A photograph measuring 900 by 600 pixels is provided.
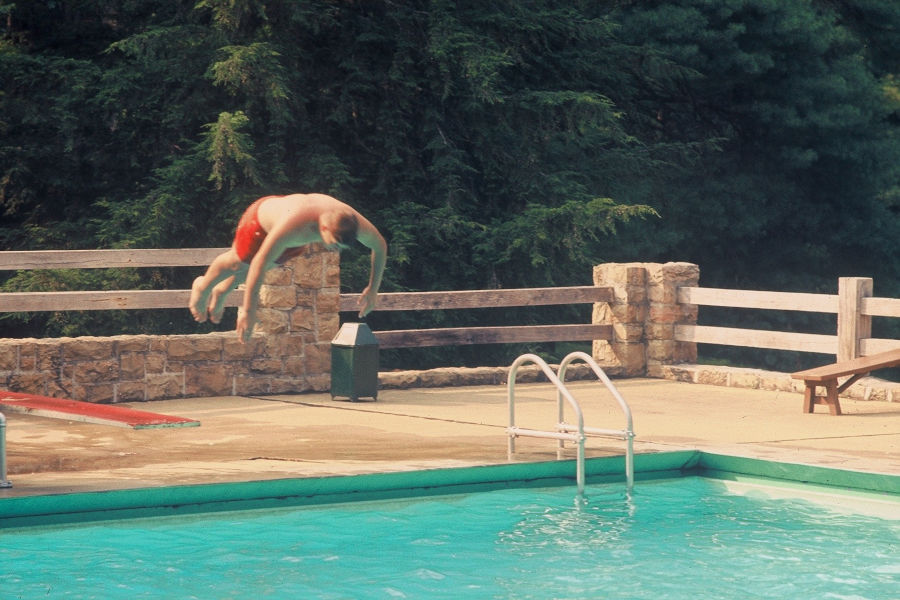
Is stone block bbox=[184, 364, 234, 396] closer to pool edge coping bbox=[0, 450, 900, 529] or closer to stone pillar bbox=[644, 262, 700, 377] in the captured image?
pool edge coping bbox=[0, 450, 900, 529]

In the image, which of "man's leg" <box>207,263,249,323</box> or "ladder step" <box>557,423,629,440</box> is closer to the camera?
"man's leg" <box>207,263,249,323</box>

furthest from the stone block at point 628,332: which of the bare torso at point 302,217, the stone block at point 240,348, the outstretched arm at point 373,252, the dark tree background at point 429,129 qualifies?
the bare torso at point 302,217

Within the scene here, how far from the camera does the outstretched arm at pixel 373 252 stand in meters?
7.13

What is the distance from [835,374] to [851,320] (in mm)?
1624

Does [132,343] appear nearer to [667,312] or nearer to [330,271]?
[330,271]

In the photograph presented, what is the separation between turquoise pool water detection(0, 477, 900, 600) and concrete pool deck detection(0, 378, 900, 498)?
0.35m

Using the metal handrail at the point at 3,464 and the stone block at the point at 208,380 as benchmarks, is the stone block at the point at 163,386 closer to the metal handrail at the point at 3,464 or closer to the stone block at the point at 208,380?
the stone block at the point at 208,380

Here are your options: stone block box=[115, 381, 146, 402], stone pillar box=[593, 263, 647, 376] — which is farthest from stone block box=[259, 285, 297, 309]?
stone pillar box=[593, 263, 647, 376]

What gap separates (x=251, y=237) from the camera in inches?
302

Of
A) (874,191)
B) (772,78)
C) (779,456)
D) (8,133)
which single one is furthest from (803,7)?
(779,456)

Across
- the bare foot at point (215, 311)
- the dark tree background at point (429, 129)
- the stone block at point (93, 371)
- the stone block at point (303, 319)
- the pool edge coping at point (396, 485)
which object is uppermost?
the dark tree background at point (429, 129)

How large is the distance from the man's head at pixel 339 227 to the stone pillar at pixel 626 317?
926 centimetres

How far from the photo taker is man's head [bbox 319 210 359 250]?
6.91 metres

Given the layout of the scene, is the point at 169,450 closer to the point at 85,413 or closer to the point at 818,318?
the point at 85,413
